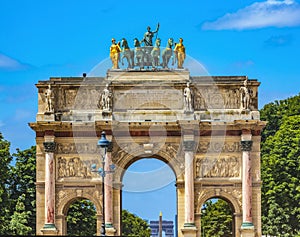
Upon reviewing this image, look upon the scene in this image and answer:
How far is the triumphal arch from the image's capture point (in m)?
71.8

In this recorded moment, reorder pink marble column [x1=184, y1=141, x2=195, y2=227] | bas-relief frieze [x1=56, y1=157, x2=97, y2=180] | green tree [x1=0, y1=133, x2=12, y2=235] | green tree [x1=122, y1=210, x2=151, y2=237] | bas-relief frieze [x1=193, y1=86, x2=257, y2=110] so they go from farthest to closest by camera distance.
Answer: green tree [x1=122, y1=210, x2=151, y2=237], green tree [x1=0, y1=133, x2=12, y2=235], bas-relief frieze [x1=193, y1=86, x2=257, y2=110], bas-relief frieze [x1=56, y1=157, x2=97, y2=180], pink marble column [x1=184, y1=141, x2=195, y2=227]

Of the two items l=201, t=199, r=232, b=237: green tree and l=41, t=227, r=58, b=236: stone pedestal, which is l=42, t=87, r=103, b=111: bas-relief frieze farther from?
l=201, t=199, r=232, b=237: green tree

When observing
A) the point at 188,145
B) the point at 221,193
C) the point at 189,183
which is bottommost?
the point at 221,193

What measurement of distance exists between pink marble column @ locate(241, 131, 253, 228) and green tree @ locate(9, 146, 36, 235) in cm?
1874

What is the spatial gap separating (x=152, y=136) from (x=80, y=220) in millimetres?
22216

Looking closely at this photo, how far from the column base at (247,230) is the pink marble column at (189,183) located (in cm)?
287

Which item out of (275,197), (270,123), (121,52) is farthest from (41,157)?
(270,123)

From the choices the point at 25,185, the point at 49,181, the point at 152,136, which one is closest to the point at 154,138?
the point at 152,136

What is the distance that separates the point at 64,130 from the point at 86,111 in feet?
5.56

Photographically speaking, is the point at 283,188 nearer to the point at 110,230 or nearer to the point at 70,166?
the point at 110,230

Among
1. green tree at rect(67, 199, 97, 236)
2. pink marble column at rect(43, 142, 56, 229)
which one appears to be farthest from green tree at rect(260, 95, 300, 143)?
pink marble column at rect(43, 142, 56, 229)

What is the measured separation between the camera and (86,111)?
72.4 meters

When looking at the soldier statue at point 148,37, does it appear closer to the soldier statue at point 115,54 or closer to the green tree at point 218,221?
the soldier statue at point 115,54

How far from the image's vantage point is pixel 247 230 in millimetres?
71062
